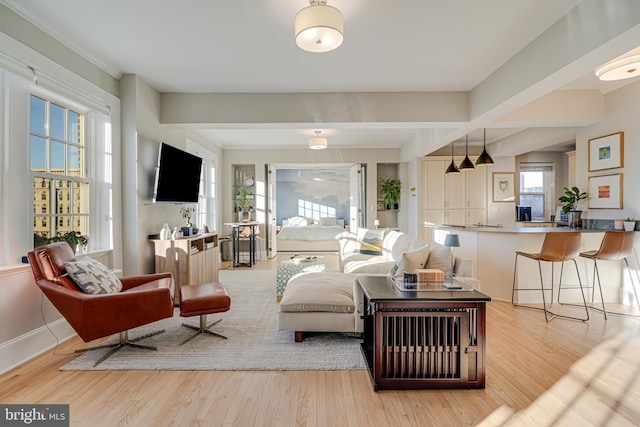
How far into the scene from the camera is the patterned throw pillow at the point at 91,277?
2.61 metres

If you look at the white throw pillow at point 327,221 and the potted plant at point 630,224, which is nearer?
the potted plant at point 630,224

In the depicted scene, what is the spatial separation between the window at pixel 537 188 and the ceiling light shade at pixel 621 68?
5.00 metres

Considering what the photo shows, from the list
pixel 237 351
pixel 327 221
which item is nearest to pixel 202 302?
pixel 237 351

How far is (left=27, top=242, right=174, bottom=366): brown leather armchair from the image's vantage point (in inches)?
96.0

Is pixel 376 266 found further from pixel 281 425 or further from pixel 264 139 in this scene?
pixel 264 139

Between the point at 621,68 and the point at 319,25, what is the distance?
2.87m

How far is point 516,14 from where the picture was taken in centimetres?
260

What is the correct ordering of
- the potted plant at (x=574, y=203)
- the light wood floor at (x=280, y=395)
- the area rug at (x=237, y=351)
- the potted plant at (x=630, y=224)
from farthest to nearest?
the potted plant at (x=574, y=203), the potted plant at (x=630, y=224), the area rug at (x=237, y=351), the light wood floor at (x=280, y=395)

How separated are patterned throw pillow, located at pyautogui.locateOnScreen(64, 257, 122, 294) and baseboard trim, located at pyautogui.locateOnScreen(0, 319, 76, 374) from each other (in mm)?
658

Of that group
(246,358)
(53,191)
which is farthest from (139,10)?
(246,358)

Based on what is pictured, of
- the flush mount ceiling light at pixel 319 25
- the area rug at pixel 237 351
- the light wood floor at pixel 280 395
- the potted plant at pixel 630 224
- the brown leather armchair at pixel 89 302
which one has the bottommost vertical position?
the light wood floor at pixel 280 395

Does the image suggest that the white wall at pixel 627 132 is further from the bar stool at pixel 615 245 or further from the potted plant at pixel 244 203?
the potted plant at pixel 244 203

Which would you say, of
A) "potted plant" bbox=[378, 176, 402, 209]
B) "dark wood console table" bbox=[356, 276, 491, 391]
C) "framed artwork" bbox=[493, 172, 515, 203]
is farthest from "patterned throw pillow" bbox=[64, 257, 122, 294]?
"framed artwork" bbox=[493, 172, 515, 203]

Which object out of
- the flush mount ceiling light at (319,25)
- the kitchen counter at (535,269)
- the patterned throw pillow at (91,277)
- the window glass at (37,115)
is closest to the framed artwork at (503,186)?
the kitchen counter at (535,269)
